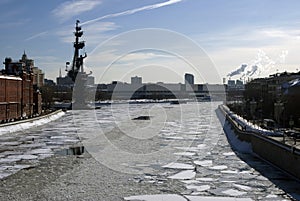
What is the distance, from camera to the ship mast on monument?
66.0 metres

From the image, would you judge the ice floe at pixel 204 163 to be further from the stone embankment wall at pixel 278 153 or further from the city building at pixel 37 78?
the city building at pixel 37 78

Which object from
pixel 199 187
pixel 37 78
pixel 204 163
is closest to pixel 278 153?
pixel 204 163

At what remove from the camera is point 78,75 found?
6562 cm

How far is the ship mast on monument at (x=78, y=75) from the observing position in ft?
217

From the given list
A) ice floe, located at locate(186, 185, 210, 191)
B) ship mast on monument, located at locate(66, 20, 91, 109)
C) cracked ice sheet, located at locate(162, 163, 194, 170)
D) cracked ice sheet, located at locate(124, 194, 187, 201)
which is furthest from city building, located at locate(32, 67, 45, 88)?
cracked ice sheet, located at locate(124, 194, 187, 201)

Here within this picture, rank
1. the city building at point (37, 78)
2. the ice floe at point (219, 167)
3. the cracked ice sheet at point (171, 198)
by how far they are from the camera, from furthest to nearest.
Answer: the city building at point (37, 78) < the ice floe at point (219, 167) < the cracked ice sheet at point (171, 198)

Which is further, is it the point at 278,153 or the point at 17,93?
the point at 17,93

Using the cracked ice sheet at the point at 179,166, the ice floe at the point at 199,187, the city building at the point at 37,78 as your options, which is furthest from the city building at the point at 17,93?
the ice floe at the point at 199,187

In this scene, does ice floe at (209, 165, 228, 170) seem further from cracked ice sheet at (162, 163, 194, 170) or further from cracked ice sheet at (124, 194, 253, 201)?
cracked ice sheet at (124, 194, 253, 201)

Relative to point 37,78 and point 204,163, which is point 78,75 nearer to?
point 37,78

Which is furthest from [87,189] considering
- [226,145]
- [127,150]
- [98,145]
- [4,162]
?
[226,145]

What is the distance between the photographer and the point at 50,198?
1166 cm

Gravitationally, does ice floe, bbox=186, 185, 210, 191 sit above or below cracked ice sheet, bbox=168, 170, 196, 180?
below

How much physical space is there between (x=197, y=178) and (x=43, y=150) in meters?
9.28
